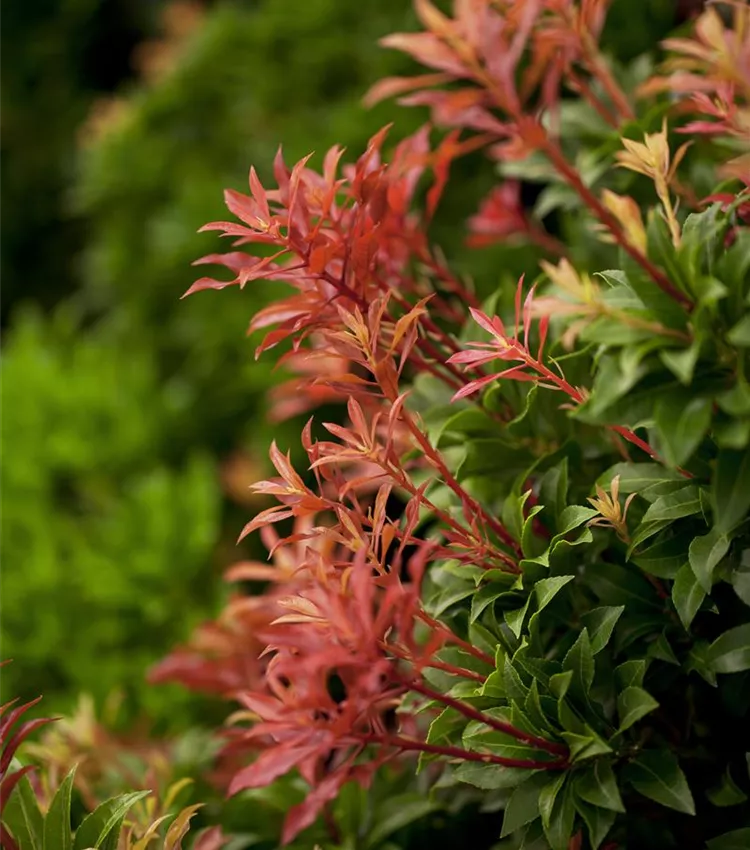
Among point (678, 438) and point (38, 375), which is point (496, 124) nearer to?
point (678, 438)

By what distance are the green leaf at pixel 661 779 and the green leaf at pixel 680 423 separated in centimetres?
25

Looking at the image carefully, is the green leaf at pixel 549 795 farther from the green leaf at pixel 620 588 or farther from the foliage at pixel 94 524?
the foliage at pixel 94 524

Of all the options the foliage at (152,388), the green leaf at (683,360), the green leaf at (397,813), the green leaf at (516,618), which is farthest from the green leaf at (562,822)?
the foliage at (152,388)

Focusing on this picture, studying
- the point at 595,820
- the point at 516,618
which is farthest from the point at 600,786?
the point at 516,618

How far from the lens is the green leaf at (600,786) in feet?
2.14

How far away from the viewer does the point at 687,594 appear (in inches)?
26.1

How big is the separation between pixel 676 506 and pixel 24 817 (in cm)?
57

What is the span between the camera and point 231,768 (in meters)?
1.05

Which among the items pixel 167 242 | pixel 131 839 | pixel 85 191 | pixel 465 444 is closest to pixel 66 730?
pixel 131 839

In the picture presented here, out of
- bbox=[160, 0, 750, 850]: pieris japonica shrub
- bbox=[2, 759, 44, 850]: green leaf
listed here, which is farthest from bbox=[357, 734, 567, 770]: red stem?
bbox=[2, 759, 44, 850]: green leaf

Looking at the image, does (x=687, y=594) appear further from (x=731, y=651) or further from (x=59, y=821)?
(x=59, y=821)

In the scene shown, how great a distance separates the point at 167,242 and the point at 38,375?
14.0 inches

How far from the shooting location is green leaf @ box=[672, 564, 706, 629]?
25.9 inches

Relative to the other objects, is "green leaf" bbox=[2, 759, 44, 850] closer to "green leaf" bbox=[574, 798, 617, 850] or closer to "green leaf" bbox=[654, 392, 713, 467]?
"green leaf" bbox=[574, 798, 617, 850]
